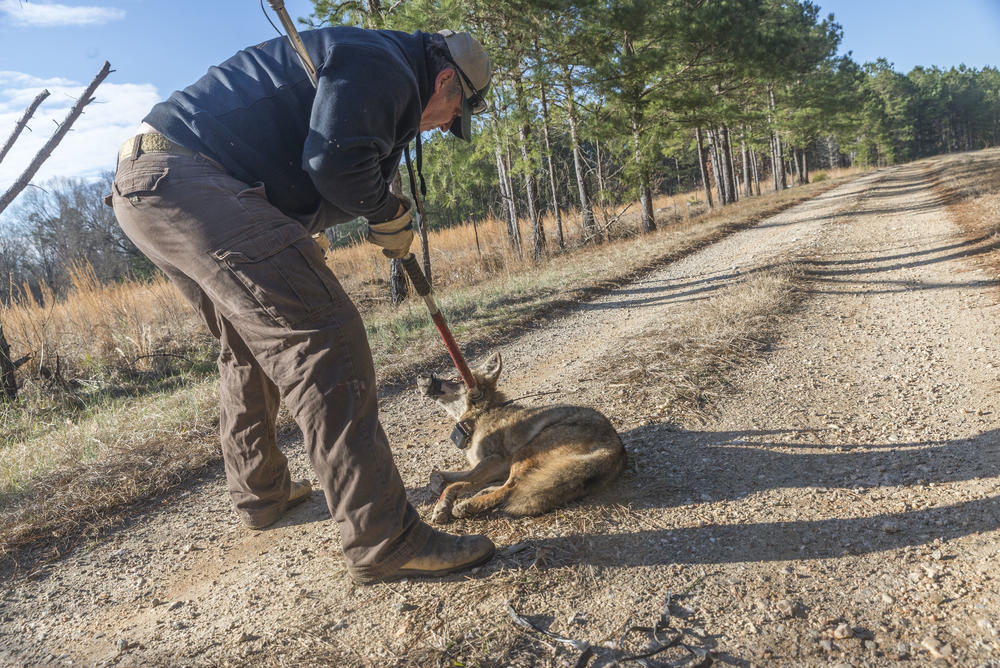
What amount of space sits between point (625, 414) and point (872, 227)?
37.5ft

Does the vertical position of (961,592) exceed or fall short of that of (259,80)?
it falls short

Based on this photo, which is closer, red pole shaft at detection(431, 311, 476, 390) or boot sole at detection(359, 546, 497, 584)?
boot sole at detection(359, 546, 497, 584)

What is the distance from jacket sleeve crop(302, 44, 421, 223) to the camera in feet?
6.70

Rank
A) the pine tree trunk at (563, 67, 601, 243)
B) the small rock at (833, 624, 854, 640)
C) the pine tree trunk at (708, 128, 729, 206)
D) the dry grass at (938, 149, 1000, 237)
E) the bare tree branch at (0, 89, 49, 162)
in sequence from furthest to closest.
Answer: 1. the pine tree trunk at (708, 128, 729, 206)
2. the pine tree trunk at (563, 67, 601, 243)
3. the dry grass at (938, 149, 1000, 237)
4. the bare tree branch at (0, 89, 49, 162)
5. the small rock at (833, 624, 854, 640)

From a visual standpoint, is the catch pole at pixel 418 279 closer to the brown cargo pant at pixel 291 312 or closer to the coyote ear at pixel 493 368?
the coyote ear at pixel 493 368

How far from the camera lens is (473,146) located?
42.7 feet

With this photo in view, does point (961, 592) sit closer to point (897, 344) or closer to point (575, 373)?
point (575, 373)

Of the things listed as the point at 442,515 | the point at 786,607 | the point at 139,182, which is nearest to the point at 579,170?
the point at 442,515

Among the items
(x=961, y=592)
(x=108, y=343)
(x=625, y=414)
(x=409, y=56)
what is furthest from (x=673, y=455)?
(x=108, y=343)

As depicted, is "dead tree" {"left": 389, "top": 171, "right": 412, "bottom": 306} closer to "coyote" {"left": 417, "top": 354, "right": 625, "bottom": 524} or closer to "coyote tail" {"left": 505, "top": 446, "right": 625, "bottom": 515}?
"coyote" {"left": 417, "top": 354, "right": 625, "bottom": 524}

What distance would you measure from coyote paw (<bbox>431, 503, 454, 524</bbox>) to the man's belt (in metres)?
2.05

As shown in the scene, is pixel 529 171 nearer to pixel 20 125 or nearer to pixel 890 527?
pixel 20 125

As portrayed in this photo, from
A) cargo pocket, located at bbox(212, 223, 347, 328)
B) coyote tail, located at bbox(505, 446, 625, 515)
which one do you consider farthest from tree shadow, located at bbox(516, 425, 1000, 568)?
cargo pocket, located at bbox(212, 223, 347, 328)

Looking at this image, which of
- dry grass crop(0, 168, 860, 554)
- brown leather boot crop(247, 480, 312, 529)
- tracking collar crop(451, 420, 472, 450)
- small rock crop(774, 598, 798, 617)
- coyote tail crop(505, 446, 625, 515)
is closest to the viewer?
small rock crop(774, 598, 798, 617)
